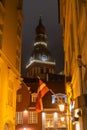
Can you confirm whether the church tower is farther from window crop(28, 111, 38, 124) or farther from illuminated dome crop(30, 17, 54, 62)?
window crop(28, 111, 38, 124)

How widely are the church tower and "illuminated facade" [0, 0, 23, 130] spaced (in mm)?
100192

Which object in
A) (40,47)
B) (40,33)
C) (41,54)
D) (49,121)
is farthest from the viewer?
(40,47)

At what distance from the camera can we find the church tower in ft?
424

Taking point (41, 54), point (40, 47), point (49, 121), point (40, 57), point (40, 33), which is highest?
point (40, 33)

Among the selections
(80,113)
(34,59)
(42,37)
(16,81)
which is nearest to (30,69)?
(34,59)

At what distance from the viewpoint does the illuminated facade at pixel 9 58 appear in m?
20.0

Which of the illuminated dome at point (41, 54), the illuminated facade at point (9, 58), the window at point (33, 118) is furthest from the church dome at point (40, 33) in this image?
the illuminated facade at point (9, 58)

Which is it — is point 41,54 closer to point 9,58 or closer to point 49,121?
point 49,121

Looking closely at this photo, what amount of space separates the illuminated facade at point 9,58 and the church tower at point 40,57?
329 ft

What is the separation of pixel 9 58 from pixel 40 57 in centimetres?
11518

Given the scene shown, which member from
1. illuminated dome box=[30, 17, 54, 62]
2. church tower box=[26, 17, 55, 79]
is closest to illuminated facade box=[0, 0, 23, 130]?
church tower box=[26, 17, 55, 79]

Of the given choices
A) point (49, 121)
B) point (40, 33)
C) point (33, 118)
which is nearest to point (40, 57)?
point (40, 33)

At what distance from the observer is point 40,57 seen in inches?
5404

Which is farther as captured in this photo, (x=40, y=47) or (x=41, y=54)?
(x=40, y=47)
